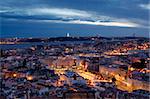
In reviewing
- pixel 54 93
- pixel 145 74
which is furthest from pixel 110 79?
pixel 54 93

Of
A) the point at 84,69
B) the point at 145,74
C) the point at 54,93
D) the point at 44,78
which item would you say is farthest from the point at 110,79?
the point at 54,93

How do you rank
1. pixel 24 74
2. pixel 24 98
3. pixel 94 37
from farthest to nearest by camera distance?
pixel 94 37, pixel 24 74, pixel 24 98

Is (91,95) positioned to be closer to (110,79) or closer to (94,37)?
(110,79)

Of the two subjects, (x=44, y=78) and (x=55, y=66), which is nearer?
(x=44, y=78)

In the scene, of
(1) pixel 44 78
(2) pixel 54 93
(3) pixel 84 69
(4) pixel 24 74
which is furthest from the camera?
(3) pixel 84 69

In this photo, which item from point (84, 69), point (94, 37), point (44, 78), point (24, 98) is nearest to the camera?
point (24, 98)

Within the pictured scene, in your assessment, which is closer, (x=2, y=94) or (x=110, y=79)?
(x=2, y=94)

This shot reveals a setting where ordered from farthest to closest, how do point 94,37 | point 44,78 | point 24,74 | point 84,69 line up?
point 94,37 < point 84,69 < point 24,74 < point 44,78

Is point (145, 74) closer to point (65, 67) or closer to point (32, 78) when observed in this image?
point (32, 78)
